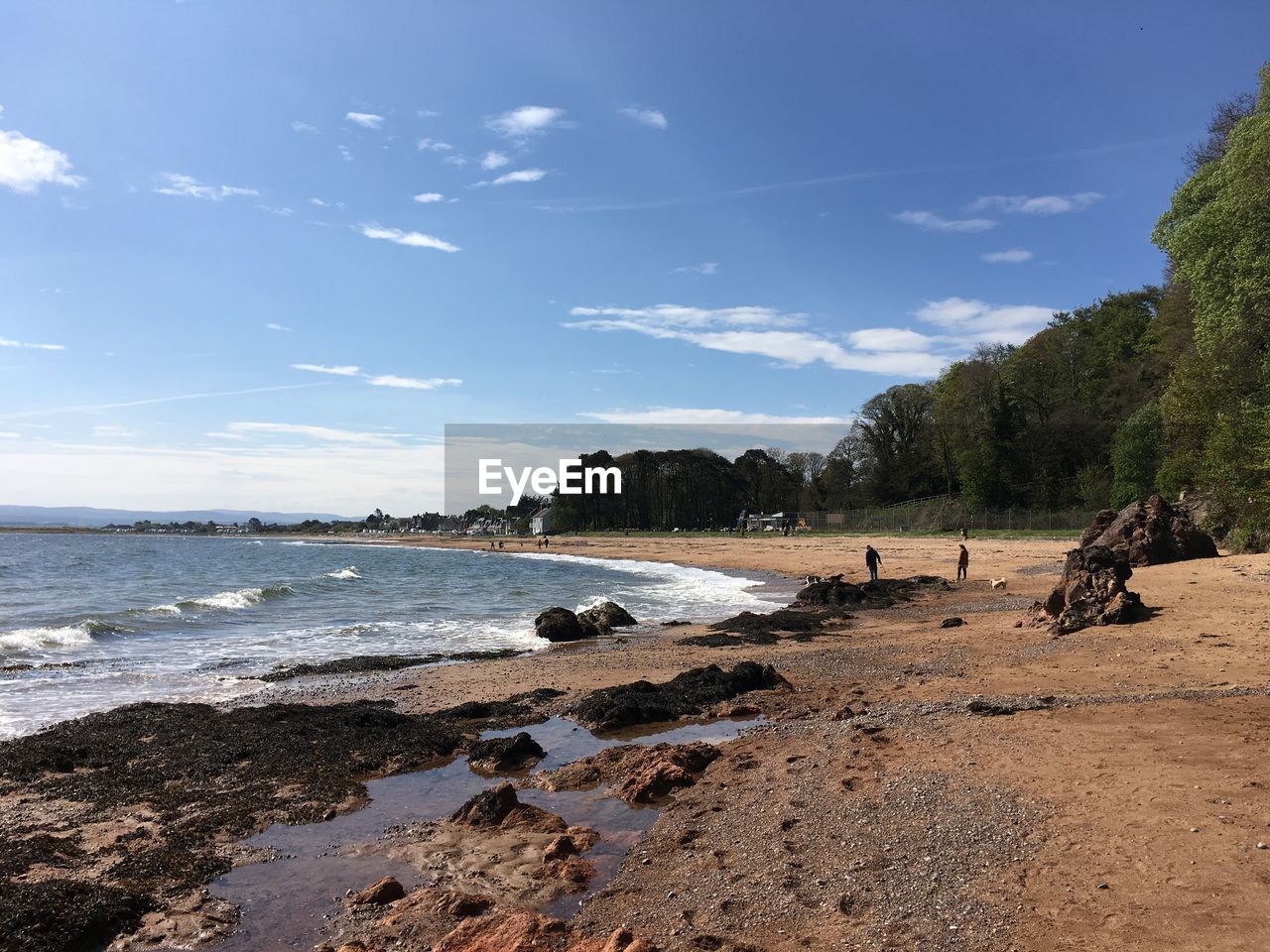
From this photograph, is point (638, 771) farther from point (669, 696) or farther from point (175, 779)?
point (175, 779)

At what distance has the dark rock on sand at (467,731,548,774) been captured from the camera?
8680mm

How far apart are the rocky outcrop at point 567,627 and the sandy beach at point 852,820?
723cm

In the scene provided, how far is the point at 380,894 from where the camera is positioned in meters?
5.49

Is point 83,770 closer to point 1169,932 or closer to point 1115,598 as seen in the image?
point 1169,932

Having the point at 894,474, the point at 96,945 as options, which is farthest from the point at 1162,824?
the point at 894,474

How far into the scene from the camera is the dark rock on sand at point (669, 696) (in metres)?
10.4

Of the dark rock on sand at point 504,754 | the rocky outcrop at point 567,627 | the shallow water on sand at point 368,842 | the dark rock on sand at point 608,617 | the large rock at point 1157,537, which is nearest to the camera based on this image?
the shallow water on sand at point 368,842

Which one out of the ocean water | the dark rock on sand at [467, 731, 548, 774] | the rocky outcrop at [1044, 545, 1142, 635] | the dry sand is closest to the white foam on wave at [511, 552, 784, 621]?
the ocean water

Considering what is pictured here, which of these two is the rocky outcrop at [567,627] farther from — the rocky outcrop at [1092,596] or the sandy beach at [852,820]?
the rocky outcrop at [1092,596]

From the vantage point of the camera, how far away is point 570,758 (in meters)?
8.90

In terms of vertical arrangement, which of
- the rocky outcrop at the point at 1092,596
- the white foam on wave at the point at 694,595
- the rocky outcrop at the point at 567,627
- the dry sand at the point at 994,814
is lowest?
the white foam on wave at the point at 694,595

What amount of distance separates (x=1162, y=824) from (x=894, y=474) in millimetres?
75245

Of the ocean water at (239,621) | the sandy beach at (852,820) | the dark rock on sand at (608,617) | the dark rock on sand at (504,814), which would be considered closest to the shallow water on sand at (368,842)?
the sandy beach at (852,820)

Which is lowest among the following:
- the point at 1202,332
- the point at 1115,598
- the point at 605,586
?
the point at 605,586
